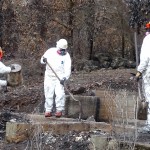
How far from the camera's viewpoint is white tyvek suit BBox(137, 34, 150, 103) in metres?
8.95

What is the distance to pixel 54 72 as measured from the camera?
10.4 meters

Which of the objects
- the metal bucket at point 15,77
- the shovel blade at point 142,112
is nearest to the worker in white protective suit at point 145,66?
the shovel blade at point 142,112

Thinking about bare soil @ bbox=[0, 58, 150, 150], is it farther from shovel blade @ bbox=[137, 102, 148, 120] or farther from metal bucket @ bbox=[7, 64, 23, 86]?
shovel blade @ bbox=[137, 102, 148, 120]

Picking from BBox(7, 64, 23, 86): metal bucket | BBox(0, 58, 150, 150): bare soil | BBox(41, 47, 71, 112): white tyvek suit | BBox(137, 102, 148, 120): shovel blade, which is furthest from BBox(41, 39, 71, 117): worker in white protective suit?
BBox(7, 64, 23, 86): metal bucket

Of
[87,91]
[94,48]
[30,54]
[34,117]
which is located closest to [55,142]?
[34,117]

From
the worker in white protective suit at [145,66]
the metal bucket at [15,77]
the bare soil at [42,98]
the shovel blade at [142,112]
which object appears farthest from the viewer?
the metal bucket at [15,77]

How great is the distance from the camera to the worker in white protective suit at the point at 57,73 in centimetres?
1052

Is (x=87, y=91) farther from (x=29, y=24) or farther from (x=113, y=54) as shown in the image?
(x=113, y=54)

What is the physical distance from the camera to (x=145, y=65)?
29.6 ft

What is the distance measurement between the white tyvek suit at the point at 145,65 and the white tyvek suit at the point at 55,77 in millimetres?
1914

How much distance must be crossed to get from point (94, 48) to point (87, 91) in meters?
12.3

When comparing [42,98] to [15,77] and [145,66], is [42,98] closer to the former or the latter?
[15,77]

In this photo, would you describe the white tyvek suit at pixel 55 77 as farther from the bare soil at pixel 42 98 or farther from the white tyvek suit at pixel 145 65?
the white tyvek suit at pixel 145 65

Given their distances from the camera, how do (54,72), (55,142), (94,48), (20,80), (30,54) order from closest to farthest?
(55,142) → (54,72) → (20,80) → (30,54) → (94,48)
